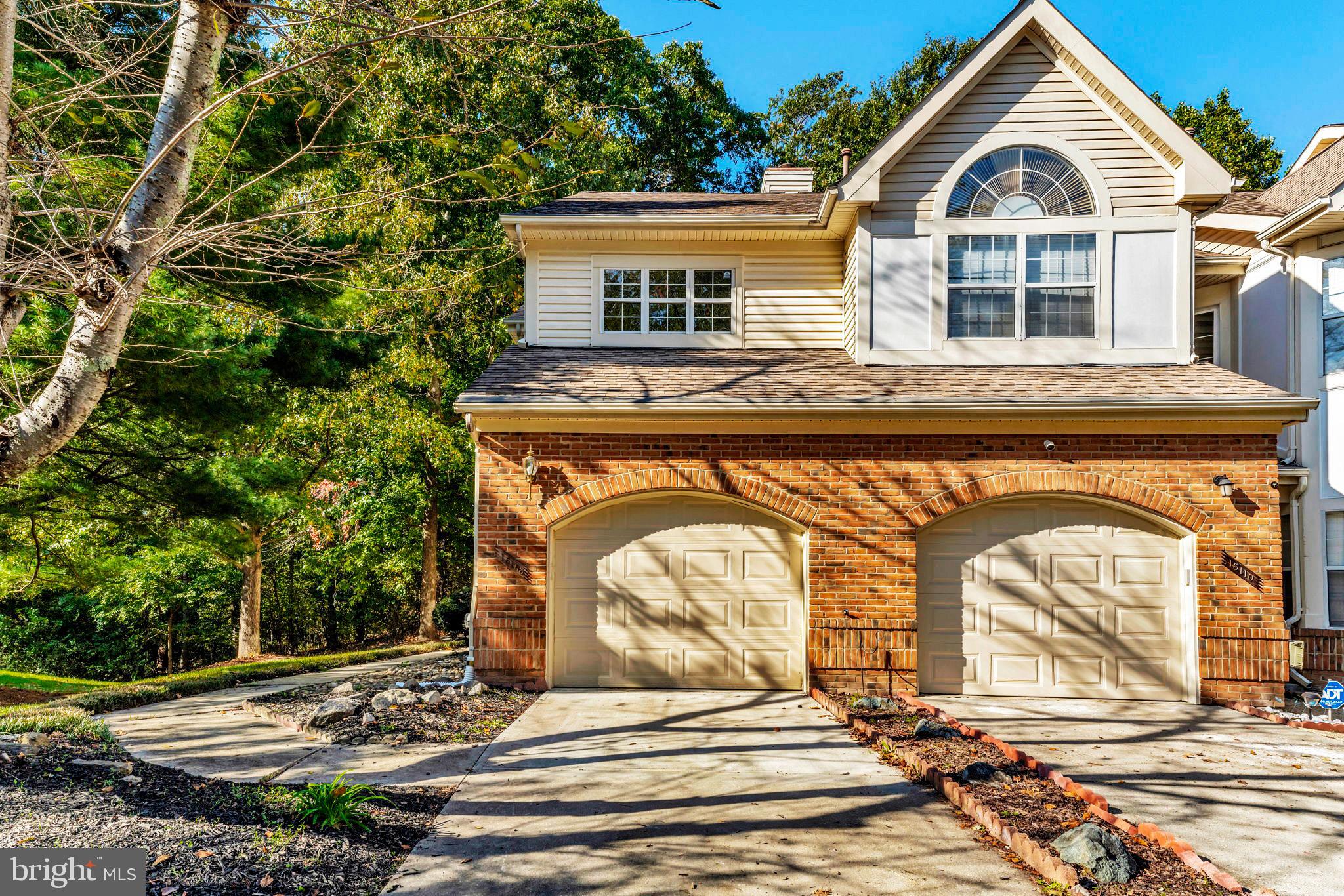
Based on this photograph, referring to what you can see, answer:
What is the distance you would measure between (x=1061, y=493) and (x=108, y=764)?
363 inches

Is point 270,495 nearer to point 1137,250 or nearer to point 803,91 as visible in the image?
point 1137,250

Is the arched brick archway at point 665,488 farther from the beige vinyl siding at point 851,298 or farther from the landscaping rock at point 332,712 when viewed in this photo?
the landscaping rock at point 332,712

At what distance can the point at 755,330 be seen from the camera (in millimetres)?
11422

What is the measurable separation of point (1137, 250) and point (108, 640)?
80.3 feet

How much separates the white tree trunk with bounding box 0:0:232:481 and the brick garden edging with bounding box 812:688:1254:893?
5.95 m

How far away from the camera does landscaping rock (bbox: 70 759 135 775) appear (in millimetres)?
5234

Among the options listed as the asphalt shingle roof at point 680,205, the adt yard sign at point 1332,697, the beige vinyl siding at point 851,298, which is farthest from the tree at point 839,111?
the adt yard sign at point 1332,697

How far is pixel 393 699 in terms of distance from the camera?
7.86m

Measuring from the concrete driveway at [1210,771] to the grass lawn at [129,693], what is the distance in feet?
25.8

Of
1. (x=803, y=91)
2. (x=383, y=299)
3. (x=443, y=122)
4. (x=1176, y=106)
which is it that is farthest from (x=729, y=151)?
(x=443, y=122)

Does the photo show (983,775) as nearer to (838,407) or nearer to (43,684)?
(838,407)

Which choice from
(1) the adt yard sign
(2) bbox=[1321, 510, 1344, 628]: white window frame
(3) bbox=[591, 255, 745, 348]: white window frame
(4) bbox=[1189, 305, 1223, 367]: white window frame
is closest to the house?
(1) the adt yard sign

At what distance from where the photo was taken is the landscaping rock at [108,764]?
17.2ft

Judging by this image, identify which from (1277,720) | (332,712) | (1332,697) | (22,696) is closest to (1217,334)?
(1332,697)
